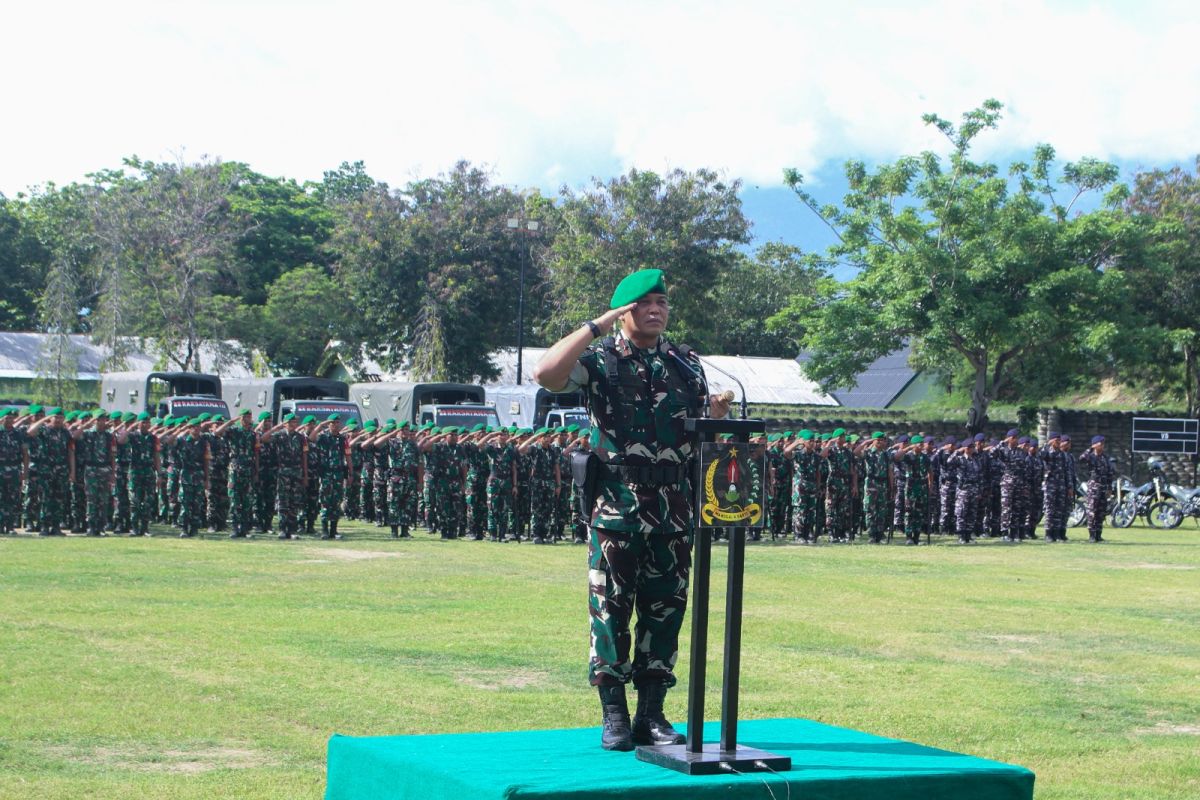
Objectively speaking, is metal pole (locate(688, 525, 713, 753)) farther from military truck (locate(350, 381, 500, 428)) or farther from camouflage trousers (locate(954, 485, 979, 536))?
military truck (locate(350, 381, 500, 428))

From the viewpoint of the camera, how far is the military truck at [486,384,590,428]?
1307 inches

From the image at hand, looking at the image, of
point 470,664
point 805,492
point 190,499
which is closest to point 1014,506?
point 805,492

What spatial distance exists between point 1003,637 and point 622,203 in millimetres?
34296

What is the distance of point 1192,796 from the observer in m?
6.41

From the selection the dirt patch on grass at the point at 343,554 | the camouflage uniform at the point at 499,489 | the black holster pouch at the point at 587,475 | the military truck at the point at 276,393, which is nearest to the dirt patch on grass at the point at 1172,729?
the black holster pouch at the point at 587,475

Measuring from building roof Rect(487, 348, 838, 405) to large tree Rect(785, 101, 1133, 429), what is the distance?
12.3 m

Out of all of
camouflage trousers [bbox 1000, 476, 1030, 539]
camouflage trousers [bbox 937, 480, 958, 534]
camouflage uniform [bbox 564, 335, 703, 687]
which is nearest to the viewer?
camouflage uniform [bbox 564, 335, 703, 687]

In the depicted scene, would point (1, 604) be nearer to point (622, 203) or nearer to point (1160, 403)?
point (622, 203)

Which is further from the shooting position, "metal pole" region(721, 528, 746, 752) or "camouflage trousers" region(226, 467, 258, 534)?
"camouflage trousers" region(226, 467, 258, 534)

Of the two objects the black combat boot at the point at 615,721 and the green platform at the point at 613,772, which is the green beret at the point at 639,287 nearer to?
the black combat boot at the point at 615,721

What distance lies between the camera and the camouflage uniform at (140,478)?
19797mm

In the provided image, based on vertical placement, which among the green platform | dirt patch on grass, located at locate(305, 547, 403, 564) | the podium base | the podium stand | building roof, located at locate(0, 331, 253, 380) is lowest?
dirt patch on grass, located at locate(305, 547, 403, 564)

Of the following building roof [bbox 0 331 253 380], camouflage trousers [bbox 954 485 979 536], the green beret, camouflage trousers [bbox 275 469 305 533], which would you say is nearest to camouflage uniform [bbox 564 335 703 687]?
the green beret

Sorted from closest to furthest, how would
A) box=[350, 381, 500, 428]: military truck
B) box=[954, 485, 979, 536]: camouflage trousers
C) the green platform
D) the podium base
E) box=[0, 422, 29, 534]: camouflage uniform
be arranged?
the green platform
the podium base
box=[0, 422, 29, 534]: camouflage uniform
box=[954, 485, 979, 536]: camouflage trousers
box=[350, 381, 500, 428]: military truck
